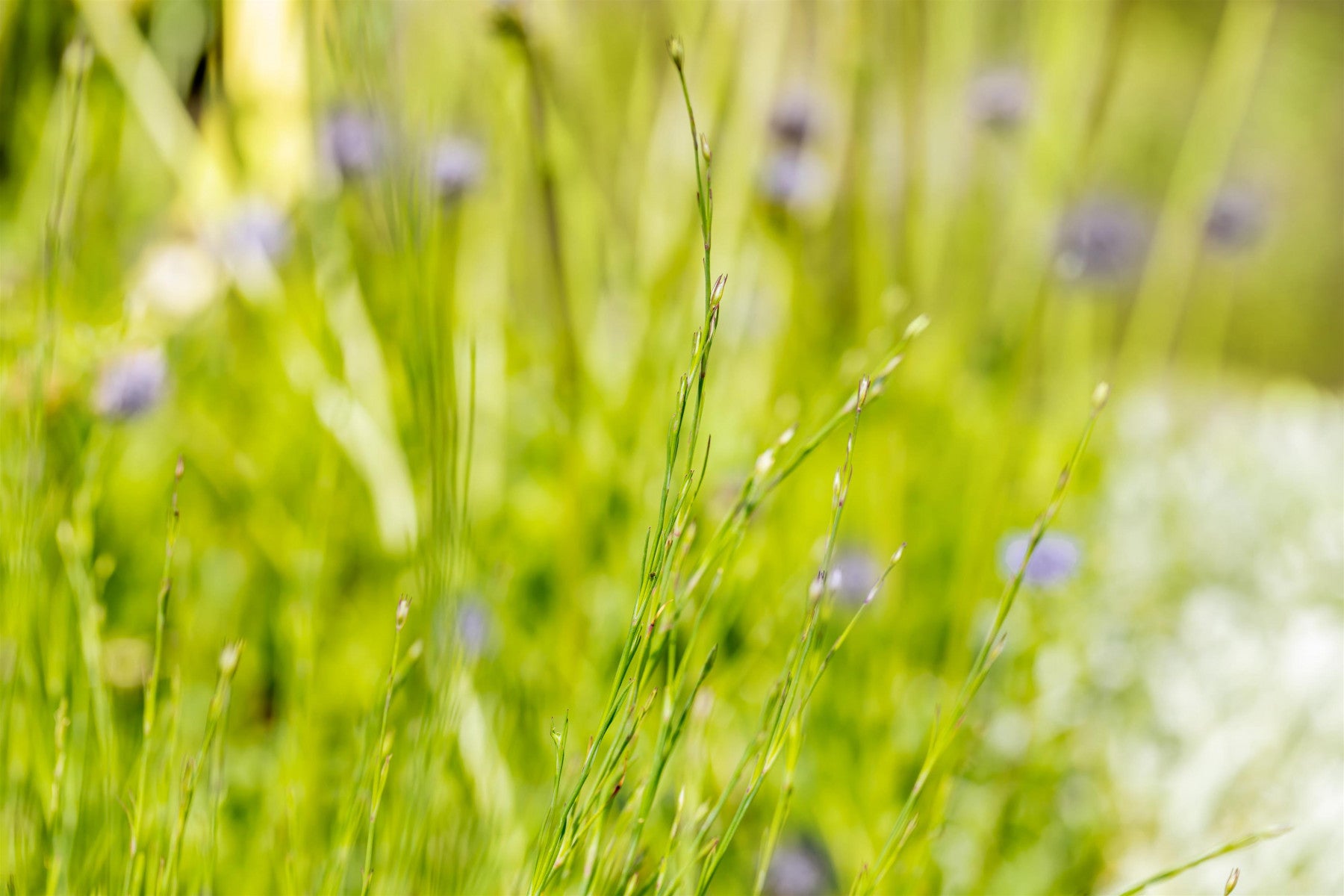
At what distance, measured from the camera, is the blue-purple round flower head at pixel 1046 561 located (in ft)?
2.32

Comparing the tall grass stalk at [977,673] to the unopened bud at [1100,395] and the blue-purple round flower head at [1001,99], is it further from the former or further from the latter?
the blue-purple round flower head at [1001,99]

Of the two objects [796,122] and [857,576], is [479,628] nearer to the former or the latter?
[857,576]

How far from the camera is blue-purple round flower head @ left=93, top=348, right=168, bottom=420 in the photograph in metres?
0.72

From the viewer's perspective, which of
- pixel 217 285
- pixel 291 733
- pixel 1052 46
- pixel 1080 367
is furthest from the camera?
pixel 1080 367

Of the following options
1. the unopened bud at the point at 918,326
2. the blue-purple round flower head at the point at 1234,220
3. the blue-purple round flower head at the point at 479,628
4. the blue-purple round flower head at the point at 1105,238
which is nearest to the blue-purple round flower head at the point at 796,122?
the blue-purple round flower head at the point at 1105,238

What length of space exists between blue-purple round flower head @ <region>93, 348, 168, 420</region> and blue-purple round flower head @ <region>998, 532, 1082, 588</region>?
67 centimetres

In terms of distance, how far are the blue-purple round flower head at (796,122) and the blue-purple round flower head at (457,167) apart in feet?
1.42

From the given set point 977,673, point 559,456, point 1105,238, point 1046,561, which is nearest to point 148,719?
point 977,673

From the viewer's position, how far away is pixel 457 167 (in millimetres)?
1087

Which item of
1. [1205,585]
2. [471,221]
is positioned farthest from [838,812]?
[471,221]

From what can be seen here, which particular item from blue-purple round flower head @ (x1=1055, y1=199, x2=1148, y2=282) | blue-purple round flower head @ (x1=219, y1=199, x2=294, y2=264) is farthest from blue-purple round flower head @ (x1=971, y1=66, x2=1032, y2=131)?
blue-purple round flower head @ (x1=219, y1=199, x2=294, y2=264)

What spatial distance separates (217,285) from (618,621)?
2.42 ft

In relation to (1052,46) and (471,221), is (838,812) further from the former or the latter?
(471,221)

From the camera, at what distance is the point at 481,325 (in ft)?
4.01
